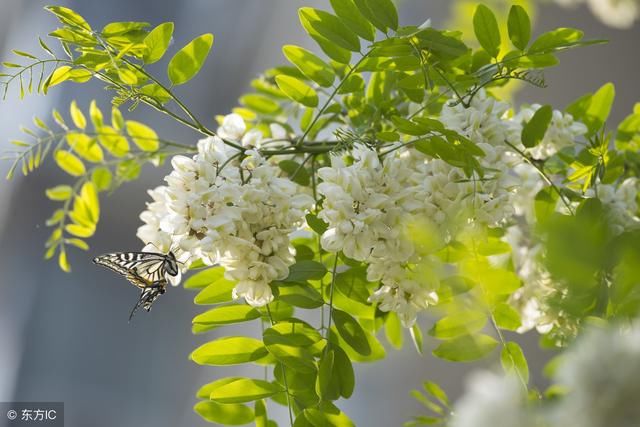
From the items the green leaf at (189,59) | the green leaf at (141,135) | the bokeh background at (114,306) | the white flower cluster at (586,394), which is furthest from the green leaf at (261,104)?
the bokeh background at (114,306)

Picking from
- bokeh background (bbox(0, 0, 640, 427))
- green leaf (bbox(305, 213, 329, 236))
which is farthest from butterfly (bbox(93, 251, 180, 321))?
bokeh background (bbox(0, 0, 640, 427))

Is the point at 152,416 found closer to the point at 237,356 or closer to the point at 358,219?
the point at 237,356

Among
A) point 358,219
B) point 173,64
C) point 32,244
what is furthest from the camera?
point 32,244

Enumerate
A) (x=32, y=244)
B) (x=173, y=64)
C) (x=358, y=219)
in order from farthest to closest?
1. (x=32, y=244)
2. (x=173, y=64)
3. (x=358, y=219)

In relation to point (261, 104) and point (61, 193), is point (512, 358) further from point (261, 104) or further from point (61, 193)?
point (61, 193)

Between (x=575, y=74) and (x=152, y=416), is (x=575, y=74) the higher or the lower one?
the higher one

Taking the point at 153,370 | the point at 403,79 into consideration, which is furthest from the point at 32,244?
the point at 403,79

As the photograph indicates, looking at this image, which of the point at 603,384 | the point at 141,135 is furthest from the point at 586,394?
the point at 141,135
